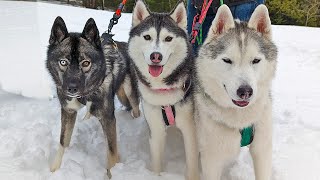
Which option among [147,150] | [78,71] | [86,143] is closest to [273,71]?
[78,71]

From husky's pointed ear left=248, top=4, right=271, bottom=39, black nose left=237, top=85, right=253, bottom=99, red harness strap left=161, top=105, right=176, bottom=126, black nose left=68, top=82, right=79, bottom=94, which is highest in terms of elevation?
husky's pointed ear left=248, top=4, right=271, bottom=39

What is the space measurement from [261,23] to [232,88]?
526 millimetres

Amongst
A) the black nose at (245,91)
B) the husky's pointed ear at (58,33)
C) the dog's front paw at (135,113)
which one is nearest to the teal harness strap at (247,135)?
the black nose at (245,91)

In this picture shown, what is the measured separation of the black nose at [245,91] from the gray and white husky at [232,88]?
0.03 metres

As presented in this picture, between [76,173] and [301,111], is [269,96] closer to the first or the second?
[76,173]

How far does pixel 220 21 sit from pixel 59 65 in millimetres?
1187

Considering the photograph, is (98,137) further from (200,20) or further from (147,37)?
(200,20)

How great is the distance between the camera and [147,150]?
11.4 feet

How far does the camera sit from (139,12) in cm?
294

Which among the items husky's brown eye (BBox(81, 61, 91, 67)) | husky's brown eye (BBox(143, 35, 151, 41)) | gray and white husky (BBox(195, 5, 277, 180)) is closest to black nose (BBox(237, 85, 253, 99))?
gray and white husky (BBox(195, 5, 277, 180))

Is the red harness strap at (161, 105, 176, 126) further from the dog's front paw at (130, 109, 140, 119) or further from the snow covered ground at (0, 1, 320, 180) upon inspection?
the dog's front paw at (130, 109, 140, 119)

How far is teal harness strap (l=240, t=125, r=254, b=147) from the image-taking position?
238 centimetres

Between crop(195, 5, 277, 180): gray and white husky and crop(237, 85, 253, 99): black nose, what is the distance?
0.03 metres

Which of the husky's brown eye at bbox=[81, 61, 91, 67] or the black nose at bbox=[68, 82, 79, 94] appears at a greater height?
the husky's brown eye at bbox=[81, 61, 91, 67]
